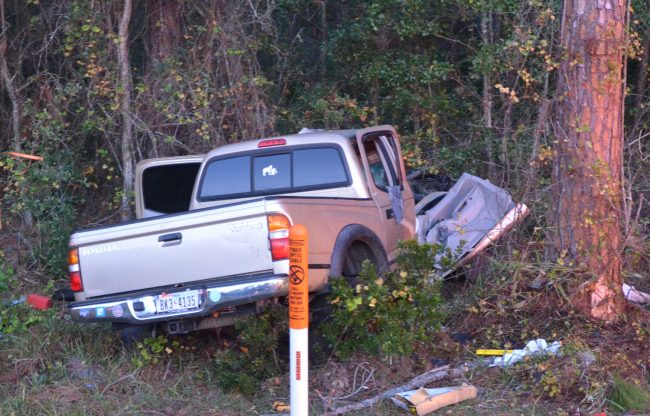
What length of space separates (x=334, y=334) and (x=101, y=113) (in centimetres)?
572

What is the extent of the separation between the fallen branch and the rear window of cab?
1931mm

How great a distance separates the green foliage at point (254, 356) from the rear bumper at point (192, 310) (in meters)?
0.25

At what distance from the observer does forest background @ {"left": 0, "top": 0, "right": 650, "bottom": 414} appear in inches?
412

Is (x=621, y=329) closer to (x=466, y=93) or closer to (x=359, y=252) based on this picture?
(x=359, y=252)

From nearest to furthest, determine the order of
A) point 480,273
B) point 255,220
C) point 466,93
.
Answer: point 255,220
point 480,273
point 466,93

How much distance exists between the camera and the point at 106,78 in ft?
34.2

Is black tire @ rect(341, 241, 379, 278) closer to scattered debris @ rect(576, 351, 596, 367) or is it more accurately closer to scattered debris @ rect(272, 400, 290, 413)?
scattered debris @ rect(272, 400, 290, 413)

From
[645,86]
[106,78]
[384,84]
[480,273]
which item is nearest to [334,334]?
[480,273]

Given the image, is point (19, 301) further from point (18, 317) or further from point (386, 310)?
point (386, 310)

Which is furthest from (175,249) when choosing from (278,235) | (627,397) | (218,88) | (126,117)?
(218,88)

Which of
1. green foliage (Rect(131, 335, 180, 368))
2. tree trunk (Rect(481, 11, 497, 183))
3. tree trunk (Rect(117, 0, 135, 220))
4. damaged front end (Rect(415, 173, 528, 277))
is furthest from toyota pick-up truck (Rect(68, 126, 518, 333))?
tree trunk (Rect(481, 11, 497, 183))

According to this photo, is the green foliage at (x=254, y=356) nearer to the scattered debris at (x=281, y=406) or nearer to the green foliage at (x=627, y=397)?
the scattered debris at (x=281, y=406)

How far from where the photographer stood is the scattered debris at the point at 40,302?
8594mm

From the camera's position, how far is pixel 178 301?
6.48 meters
